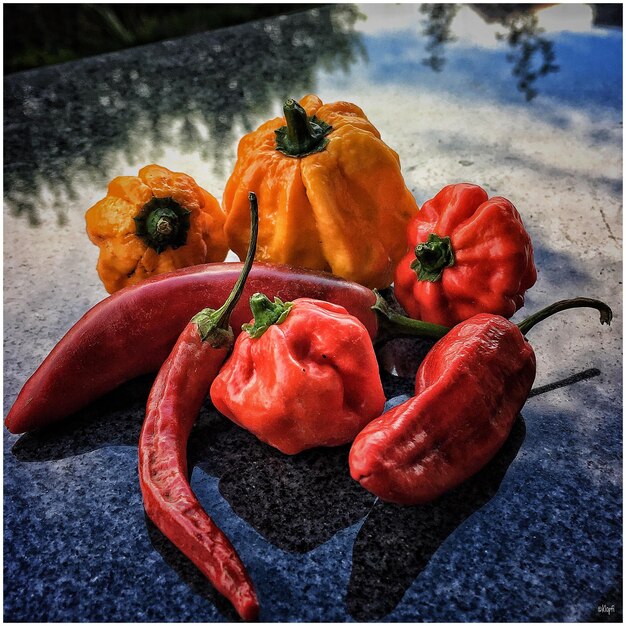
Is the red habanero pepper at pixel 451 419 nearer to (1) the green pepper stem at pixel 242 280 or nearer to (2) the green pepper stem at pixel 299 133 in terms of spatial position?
(1) the green pepper stem at pixel 242 280

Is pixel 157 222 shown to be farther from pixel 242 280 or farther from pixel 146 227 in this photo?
pixel 242 280

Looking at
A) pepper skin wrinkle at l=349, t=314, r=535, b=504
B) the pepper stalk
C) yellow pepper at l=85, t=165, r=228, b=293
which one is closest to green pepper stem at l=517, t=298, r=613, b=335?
the pepper stalk

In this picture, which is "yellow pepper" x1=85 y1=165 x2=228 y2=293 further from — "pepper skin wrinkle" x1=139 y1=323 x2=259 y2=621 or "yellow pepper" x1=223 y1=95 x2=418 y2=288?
"pepper skin wrinkle" x1=139 y1=323 x2=259 y2=621

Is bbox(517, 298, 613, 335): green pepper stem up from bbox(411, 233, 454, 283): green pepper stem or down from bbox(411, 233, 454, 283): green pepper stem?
down

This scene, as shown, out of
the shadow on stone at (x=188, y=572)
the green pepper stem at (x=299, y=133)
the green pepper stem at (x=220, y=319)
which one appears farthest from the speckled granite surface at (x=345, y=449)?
the green pepper stem at (x=299, y=133)

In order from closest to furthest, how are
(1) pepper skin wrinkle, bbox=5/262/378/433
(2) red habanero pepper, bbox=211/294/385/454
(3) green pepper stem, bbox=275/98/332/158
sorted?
(2) red habanero pepper, bbox=211/294/385/454
(1) pepper skin wrinkle, bbox=5/262/378/433
(3) green pepper stem, bbox=275/98/332/158

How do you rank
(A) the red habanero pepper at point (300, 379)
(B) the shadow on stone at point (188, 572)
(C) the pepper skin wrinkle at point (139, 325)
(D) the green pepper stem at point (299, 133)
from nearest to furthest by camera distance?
(B) the shadow on stone at point (188, 572) → (A) the red habanero pepper at point (300, 379) → (C) the pepper skin wrinkle at point (139, 325) → (D) the green pepper stem at point (299, 133)

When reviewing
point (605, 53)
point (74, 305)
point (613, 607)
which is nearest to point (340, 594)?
point (613, 607)
